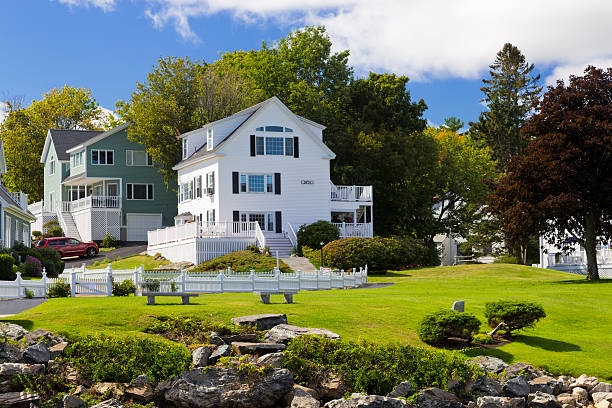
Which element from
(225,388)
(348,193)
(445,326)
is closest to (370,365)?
(445,326)

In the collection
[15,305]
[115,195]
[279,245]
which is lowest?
[15,305]

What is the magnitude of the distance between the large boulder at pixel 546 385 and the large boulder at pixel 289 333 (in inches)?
191

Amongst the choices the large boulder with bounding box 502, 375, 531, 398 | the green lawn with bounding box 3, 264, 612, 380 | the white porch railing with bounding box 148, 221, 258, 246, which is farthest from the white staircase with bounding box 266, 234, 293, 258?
the large boulder with bounding box 502, 375, 531, 398

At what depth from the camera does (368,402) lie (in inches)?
674

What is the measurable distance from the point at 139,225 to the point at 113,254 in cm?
1112

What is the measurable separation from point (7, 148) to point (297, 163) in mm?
41426

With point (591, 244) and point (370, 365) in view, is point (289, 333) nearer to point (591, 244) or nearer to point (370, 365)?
point (370, 365)

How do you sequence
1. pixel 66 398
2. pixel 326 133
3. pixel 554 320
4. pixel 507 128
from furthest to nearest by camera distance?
pixel 507 128, pixel 326 133, pixel 554 320, pixel 66 398

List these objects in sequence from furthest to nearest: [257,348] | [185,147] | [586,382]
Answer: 1. [185,147]
2. [586,382]
3. [257,348]

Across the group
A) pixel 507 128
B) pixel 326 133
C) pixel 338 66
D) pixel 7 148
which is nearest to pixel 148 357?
pixel 326 133

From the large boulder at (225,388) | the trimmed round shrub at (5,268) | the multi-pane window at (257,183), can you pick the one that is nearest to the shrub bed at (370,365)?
the large boulder at (225,388)

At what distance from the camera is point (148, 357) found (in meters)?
17.6

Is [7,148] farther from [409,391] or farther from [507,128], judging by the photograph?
[409,391]

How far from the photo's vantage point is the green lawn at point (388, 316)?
20000mm
